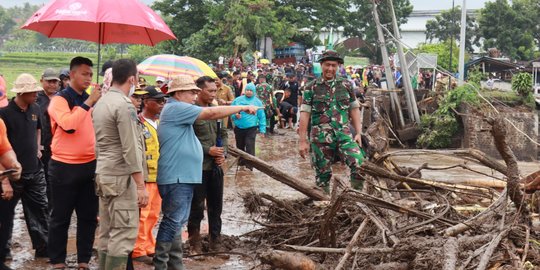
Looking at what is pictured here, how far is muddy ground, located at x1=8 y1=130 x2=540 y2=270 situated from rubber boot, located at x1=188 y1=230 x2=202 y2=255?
16 centimetres

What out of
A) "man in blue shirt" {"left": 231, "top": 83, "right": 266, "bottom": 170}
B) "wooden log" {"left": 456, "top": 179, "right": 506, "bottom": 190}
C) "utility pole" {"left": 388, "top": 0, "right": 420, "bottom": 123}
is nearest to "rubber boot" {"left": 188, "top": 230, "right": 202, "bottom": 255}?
"wooden log" {"left": 456, "top": 179, "right": 506, "bottom": 190}

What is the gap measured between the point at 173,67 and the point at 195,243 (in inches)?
252

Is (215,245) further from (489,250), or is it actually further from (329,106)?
(489,250)

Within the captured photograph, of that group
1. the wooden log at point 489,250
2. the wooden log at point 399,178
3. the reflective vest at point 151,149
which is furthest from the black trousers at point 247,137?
the wooden log at point 489,250

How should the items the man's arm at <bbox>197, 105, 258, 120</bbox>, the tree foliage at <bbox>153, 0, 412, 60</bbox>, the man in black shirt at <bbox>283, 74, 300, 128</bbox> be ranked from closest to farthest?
the man's arm at <bbox>197, 105, 258, 120</bbox>
the man in black shirt at <bbox>283, 74, 300, 128</bbox>
the tree foliage at <bbox>153, 0, 412, 60</bbox>

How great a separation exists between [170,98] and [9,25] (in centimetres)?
12670

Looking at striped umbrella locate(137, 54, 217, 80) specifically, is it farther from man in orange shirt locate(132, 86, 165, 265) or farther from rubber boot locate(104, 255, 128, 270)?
rubber boot locate(104, 255, 128, 270)

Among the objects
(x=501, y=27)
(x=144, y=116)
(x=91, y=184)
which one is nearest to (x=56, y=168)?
(x=91, y=184)

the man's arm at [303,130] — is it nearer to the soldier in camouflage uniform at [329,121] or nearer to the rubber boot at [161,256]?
the soldier in camouflage uniform at [329,121]

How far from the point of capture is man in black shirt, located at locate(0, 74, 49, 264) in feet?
23.5

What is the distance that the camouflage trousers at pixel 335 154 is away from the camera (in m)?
8.30

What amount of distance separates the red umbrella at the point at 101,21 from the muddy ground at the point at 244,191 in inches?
80.7


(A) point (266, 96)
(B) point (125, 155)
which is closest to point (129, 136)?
(B) point (125, 155)

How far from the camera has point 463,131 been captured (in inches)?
765
